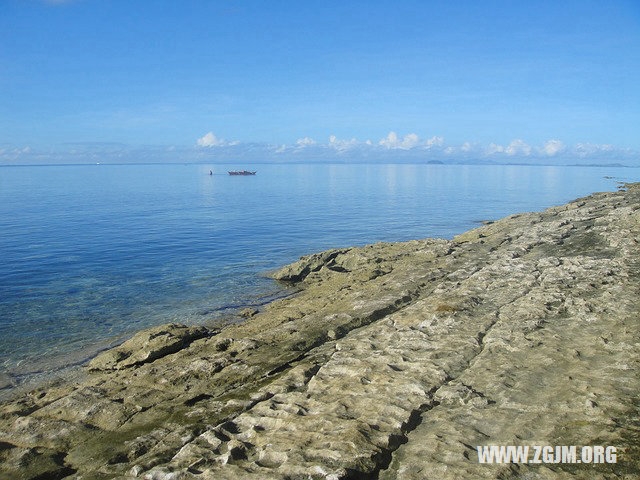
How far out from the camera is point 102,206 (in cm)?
7525

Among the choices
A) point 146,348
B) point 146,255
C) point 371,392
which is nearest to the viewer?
point 371,392

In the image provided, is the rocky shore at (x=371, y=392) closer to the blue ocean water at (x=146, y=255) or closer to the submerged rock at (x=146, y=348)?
the submerged rock at (x=146, y=348)

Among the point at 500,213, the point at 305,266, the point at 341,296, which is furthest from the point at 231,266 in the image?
the point at 500,213

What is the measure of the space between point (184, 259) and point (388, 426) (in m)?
29.9

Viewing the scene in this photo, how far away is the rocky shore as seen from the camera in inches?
305

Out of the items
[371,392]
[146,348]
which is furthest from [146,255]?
[371,392]

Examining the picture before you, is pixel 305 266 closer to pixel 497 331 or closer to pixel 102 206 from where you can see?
pixel 497 331

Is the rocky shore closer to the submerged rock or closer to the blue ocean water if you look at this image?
the submerged rock

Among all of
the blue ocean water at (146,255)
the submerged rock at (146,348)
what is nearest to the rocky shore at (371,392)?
the submerged rock at (146,348)

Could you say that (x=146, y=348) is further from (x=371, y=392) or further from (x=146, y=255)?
(x=146, y=255)

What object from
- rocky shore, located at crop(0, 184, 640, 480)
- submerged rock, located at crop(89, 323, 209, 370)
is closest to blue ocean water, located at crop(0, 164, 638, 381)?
submerged rock, located at crop(89, 323, 209, 370)

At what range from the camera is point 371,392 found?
9828mm

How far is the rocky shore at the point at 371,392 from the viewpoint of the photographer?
7.73 m

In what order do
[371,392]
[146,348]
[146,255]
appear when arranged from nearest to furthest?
[371,392] < [146,348] < [146,255]
